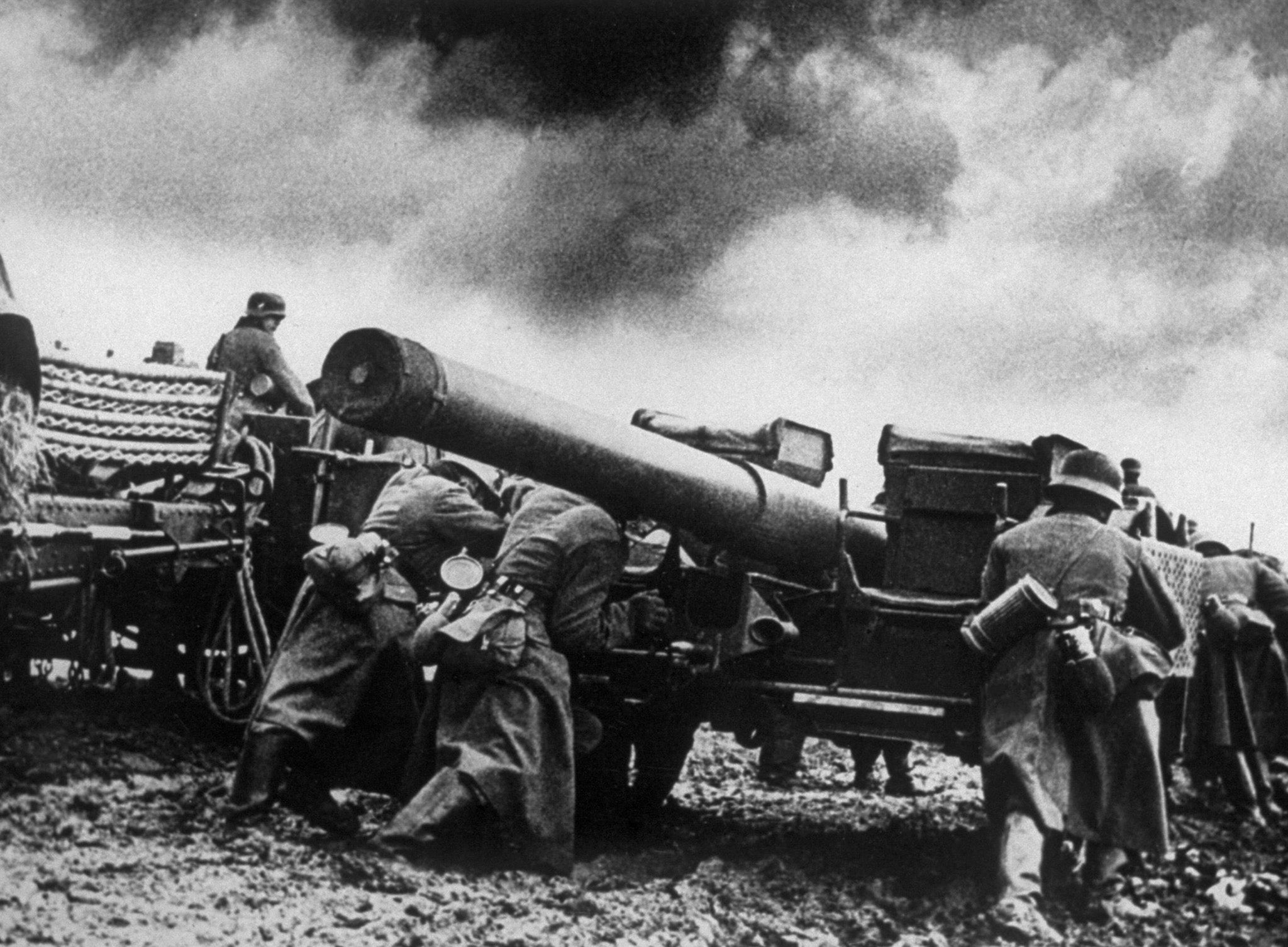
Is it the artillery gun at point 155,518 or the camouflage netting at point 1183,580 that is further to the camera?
the camouflage netting at point 1183,580

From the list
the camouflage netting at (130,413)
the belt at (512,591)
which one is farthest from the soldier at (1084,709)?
the camouflage netting at (130,413)

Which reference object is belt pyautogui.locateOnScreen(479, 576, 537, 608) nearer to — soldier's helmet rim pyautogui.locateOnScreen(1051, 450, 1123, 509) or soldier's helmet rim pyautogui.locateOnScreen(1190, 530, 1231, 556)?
soldier's helmet rim pyautogui.locateOnScreen(1051, 450, 1123, 509)

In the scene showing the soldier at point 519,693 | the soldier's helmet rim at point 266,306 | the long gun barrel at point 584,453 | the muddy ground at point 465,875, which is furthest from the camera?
the soldier's helmet rim at point 266,306

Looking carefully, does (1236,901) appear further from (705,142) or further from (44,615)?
(44,615)

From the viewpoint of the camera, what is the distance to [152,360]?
628 cm

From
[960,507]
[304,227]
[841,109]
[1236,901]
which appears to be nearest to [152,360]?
[304,227]

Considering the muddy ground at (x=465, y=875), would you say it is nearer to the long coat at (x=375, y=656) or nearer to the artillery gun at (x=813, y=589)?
the long coat at (x=375, y=656)

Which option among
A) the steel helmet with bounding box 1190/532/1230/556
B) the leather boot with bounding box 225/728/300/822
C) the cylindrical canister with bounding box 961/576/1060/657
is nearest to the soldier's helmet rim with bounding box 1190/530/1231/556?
the steel helmet with bounding box 1190/532/1230/556

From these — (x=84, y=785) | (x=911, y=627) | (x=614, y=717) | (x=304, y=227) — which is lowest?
(x=84, y=785)

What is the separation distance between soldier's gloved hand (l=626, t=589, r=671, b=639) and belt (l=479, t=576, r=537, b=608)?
68 cm

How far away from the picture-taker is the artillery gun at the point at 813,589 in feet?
18.0

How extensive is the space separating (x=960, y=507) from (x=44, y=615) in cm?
379

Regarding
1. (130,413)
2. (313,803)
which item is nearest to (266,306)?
(130,413)

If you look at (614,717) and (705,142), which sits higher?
(705,142)
